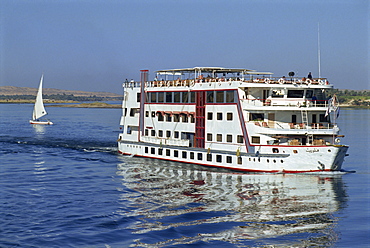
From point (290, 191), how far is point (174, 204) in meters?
9.00

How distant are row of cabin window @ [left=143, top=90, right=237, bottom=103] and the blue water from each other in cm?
621

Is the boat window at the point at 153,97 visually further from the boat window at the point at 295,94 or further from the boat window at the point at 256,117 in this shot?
the boat window at the point at 295,94

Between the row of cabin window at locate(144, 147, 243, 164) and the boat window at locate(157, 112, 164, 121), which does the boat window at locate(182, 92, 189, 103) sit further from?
the row of cabin window at locate(144, 147, 243, 164)

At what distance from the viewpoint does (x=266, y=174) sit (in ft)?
132

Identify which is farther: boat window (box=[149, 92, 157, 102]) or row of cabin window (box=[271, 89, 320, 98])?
boat window (box=[149, 92, 157, 102])

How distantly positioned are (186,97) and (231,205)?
17809 mm

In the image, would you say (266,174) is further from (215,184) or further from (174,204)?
(174,204)

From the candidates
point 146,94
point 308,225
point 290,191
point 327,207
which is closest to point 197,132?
point 146,94

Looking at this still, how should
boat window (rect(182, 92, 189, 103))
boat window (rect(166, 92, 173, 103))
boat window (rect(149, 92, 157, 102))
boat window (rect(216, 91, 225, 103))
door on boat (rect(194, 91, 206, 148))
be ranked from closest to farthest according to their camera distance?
boat window (rect(216, 91, 225, 103)), door on boat (rect(194, 91, 206, 148)), boat window (rect(182, 92, 189, 103)), boat window (rect(166, 92, 173, 103)), boat window (rect(149, 92, 157, 102))

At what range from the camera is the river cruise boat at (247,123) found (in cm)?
3962

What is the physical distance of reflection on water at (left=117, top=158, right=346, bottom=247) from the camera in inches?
1014

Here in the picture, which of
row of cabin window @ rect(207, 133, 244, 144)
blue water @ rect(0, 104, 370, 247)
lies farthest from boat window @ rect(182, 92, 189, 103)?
blue water @ rect(0, 104, 370, 247)

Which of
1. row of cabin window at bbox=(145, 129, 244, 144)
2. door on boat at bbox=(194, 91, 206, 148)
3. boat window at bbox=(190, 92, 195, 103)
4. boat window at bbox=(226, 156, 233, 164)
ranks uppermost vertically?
boat window at bbox=(190, 92, 195, 103)

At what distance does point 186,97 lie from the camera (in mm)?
47375
